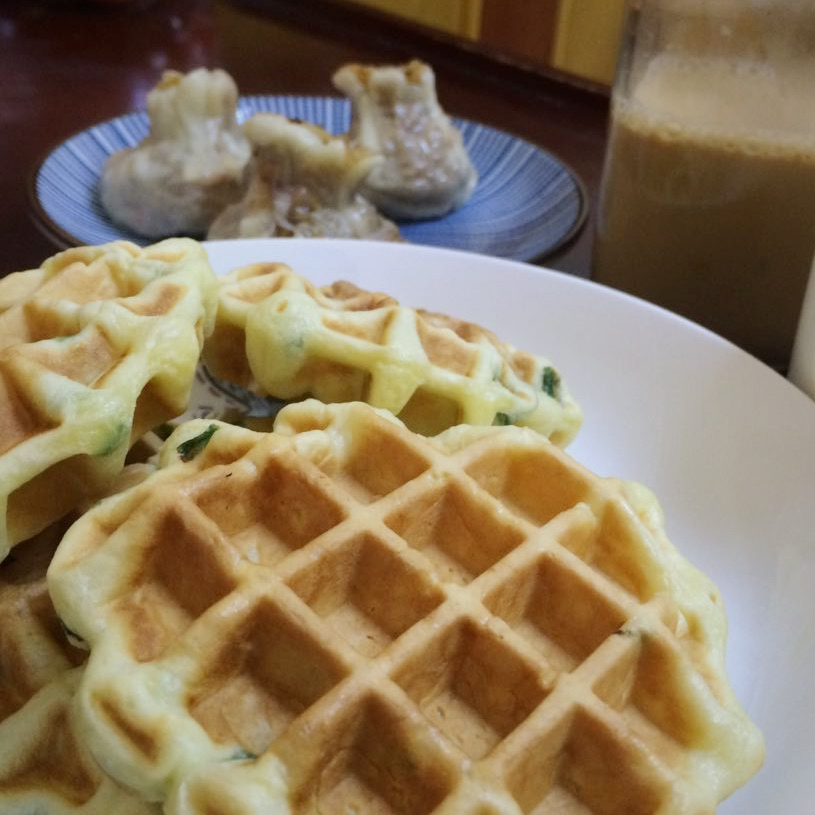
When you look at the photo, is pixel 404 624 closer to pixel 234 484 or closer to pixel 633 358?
pixel 234 484

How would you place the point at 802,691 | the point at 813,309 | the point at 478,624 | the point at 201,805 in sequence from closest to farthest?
the point at 201,805 → the point at 478,624 → the point at 802,691 → the point at 813,309

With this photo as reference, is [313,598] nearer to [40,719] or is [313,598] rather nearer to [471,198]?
[40,719]

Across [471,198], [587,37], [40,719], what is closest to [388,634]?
[40,719]

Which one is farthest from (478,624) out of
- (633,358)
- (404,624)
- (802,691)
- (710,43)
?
(710,43)

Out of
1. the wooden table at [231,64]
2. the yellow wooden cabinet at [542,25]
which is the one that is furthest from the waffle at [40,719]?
the yellow wooden cabinet at [542,25]

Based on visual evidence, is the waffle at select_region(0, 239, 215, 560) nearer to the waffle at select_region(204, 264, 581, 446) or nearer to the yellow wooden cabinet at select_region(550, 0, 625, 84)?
the waffle at select_region(204, 264, 581, 446)
